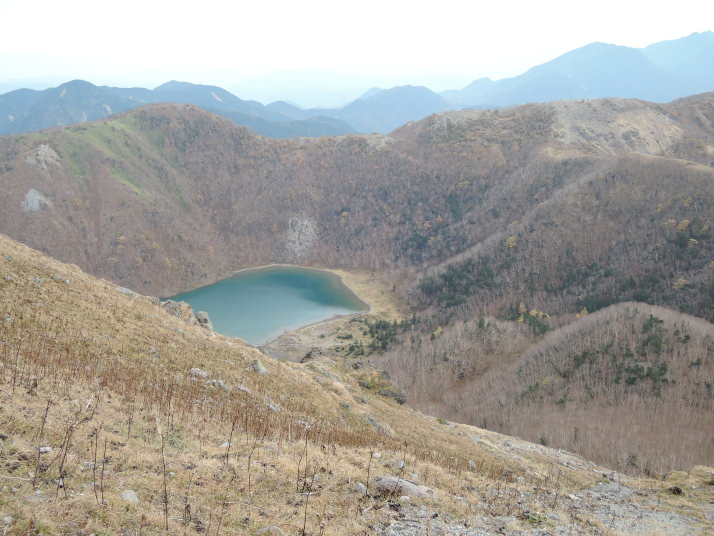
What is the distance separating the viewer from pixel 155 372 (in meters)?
18.9

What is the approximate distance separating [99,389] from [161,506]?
7456 millimetres

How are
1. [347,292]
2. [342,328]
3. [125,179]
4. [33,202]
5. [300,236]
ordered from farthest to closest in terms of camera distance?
[300,236], [125,179], [347,292], [33,202], [342,328]

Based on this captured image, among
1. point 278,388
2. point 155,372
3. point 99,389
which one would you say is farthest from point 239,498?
point 278,388

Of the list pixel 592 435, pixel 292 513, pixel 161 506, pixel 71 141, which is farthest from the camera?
pixel 71 141

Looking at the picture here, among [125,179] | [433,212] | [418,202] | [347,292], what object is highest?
[125,179]

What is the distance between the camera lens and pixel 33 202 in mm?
124125

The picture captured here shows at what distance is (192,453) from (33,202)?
14676cm

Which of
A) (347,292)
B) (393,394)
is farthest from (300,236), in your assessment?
(393,394)

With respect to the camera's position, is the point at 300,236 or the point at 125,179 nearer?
the point at 125,179

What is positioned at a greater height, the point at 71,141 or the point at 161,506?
the point at 71,141

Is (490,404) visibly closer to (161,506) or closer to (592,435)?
(592,435)

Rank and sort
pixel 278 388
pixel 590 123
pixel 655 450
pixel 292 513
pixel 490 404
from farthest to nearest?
pixel 590 123
pixel 490 404
pixel 655 450
pixel 278 388
pixel 292 513

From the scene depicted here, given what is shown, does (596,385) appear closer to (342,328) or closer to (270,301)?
(342,328)

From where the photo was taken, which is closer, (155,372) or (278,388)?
(155,372)
